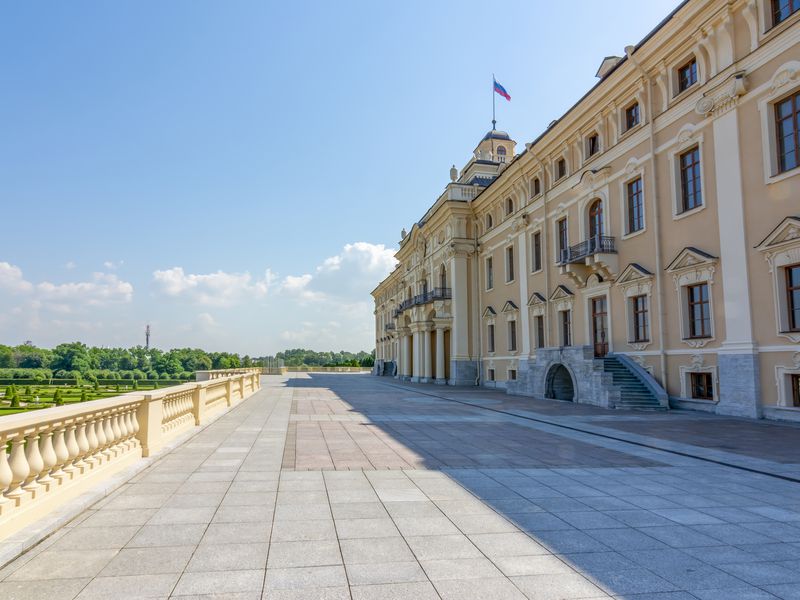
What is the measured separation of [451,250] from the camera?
37.2 m

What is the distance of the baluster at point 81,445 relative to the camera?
20.7 feet

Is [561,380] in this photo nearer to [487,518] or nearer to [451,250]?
[451,250]

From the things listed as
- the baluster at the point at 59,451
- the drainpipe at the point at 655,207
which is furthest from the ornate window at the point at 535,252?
the baluster at the point at 59,451

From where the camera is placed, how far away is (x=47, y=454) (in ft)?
17.9

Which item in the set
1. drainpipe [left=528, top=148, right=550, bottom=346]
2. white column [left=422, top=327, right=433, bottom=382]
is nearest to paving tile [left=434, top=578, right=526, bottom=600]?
drainpipe [left=528, top=148, right=550, bottom=346]

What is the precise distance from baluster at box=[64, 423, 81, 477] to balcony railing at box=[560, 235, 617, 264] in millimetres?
19506

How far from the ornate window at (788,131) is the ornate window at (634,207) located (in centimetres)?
576

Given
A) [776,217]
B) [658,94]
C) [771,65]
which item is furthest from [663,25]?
[776,217]

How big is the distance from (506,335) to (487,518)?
26953mm

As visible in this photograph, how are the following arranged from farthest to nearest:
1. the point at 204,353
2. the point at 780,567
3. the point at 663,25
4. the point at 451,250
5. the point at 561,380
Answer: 1. the point at 204,353
2. the point at 451,250
3. the point at 561,380
4. the point at 663,25
5. the point at 780,567

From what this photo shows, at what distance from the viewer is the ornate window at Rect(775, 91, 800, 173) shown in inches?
570

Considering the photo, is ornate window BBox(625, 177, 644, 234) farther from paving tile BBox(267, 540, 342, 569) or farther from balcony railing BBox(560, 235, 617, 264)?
paving tile BBox(267, 540, 342, 569)

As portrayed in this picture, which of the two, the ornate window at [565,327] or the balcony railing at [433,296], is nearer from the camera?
the ornate window at [565,327]

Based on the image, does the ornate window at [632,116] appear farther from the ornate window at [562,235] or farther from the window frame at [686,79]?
the ornate window at [562,235]
